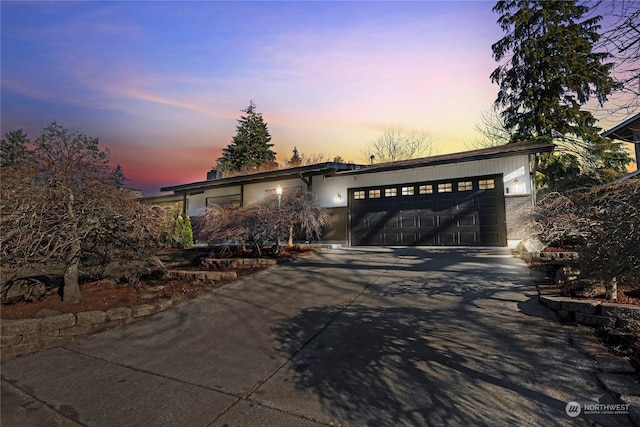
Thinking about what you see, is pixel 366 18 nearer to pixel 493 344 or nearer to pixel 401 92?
pixel 401 92

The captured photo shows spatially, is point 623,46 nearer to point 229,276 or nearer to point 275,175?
point 229,276

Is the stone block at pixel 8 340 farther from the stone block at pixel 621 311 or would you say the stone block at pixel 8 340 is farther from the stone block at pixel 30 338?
the stone block at pixel 621 311

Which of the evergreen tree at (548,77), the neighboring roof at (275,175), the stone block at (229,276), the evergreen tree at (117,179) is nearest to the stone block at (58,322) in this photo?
the evergreen tree at (117,179)

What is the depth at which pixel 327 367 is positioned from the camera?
284 cm

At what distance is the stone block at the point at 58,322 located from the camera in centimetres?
Answer: 383

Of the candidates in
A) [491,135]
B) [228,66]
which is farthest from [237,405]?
[491,135]

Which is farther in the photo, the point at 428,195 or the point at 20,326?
the point at 428,195

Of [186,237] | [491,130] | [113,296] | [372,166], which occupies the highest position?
[491,130]

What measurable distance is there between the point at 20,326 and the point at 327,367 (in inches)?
160

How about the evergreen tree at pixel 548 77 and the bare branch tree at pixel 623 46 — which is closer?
the bare branch tree at pixel 623 46

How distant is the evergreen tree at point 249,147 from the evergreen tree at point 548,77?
26445 millimetres

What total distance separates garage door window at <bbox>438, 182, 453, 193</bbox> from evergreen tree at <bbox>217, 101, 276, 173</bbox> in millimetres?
27319

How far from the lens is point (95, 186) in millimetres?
4828

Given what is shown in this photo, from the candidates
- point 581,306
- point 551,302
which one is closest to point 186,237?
point 551,302
